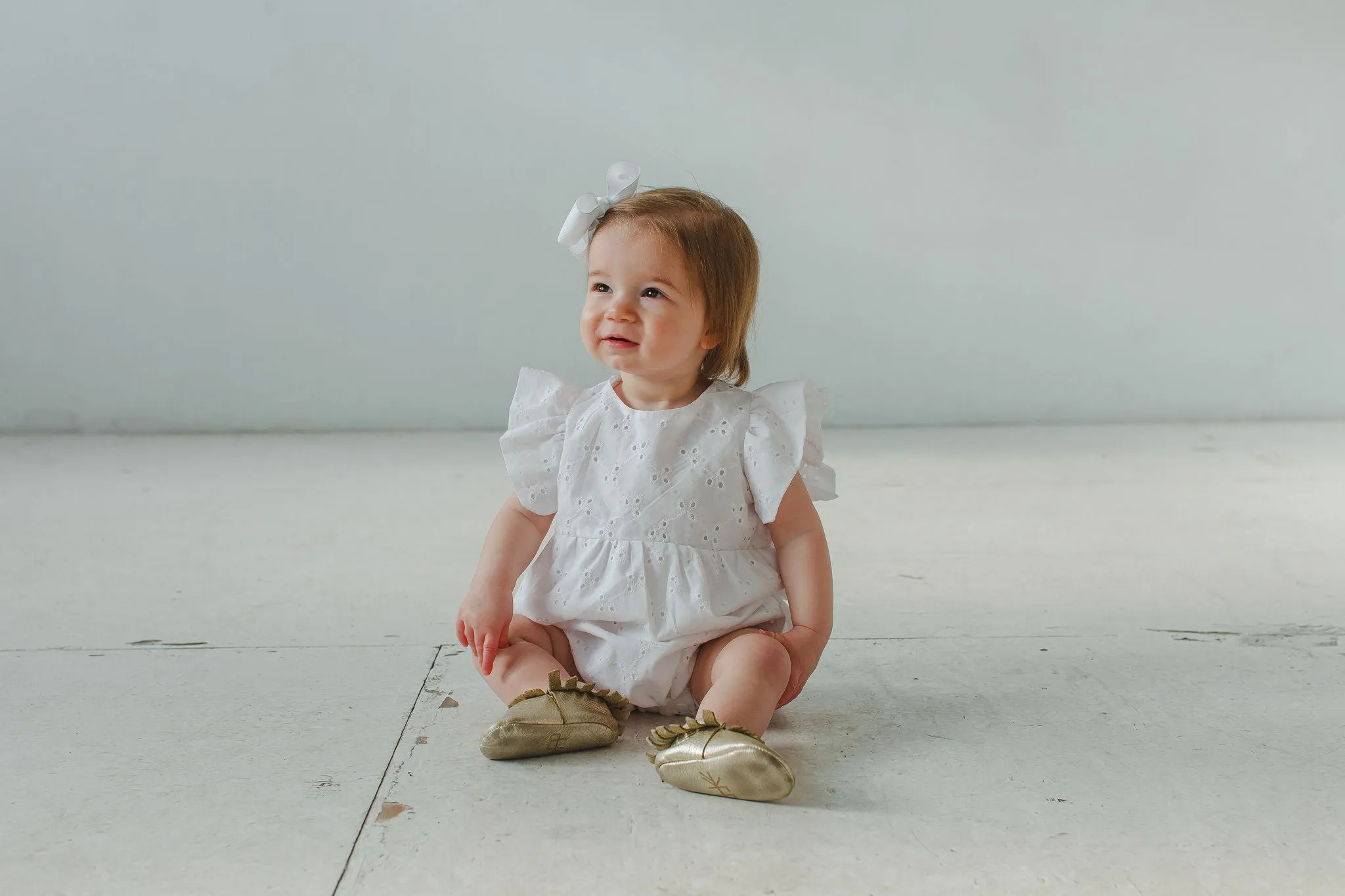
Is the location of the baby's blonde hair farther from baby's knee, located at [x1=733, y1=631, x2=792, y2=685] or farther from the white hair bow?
baby's knee, located at [x1=733, y1=631, x2=792, y2=685]

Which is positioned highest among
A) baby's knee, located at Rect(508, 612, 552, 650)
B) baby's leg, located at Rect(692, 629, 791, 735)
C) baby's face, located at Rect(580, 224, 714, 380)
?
baby's face, located at Rect(580, 224, 714, 380)

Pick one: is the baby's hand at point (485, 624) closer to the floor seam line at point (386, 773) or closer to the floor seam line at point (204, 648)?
the floor seam line at point (386, 773)

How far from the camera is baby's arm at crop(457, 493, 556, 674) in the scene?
1.24 m

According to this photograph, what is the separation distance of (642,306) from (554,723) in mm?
407

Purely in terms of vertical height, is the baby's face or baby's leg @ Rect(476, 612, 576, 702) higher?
the baby's face

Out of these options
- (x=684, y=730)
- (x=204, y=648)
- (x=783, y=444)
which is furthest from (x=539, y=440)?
(x=204, y=648)

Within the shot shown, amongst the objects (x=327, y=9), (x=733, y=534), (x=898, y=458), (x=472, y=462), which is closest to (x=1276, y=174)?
(x=898, y=458)

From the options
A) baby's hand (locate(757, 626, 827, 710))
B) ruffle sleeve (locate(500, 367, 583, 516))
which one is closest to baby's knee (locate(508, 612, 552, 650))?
ruffle sleeve (locate(500, 367, 583, 516))

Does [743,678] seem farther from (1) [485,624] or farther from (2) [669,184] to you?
(2) [669,184]

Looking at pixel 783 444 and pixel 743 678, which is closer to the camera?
pixel 743 678

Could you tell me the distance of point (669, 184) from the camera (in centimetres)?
349

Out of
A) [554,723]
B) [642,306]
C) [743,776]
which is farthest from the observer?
[642,306]

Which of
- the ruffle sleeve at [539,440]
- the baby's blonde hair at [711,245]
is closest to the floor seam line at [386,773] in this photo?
the ruffle sleeve at [539,440]

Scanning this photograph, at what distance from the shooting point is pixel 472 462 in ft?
9.55
